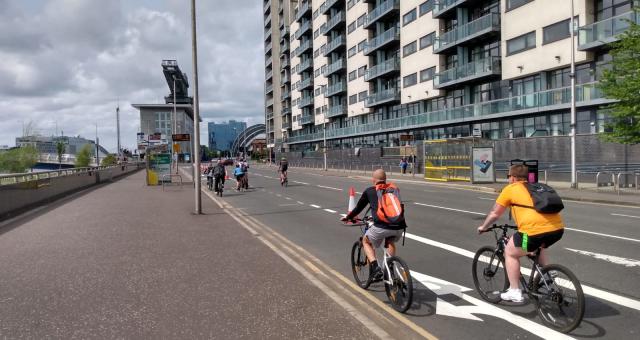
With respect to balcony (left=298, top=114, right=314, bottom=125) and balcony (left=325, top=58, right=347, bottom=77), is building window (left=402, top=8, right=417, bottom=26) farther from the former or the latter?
balcony (left=298, top=114, right=314, bottom=125)

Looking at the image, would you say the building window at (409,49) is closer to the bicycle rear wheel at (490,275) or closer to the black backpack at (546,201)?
the bicycle rear wheel at (490,275)

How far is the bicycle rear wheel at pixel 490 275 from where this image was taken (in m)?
5.62

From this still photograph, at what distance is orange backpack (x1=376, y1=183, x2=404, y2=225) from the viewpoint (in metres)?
5.60

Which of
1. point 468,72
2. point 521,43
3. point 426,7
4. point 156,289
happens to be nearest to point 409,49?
point 426,7

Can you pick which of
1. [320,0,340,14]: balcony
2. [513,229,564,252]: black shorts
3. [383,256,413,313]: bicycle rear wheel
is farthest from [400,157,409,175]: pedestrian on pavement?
[513,229,564,252]: black shorts

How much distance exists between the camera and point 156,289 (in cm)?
635

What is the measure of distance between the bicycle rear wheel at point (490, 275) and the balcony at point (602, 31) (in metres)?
23.7

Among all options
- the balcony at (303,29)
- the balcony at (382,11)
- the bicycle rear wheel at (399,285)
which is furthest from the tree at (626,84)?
the balcony at (303,29)

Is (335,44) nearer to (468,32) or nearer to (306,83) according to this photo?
(306,83)

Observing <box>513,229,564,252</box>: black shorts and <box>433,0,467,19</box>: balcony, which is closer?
<box>513,229,564,252</box>: black shorts

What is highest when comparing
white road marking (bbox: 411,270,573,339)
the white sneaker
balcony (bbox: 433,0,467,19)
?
balcony (bbox: 433,0,467,19)

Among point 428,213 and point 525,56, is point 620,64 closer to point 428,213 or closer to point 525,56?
point 428,213

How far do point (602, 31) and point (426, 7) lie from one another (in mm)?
20460

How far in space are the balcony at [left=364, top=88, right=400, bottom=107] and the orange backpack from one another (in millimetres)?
Answer: 47152
